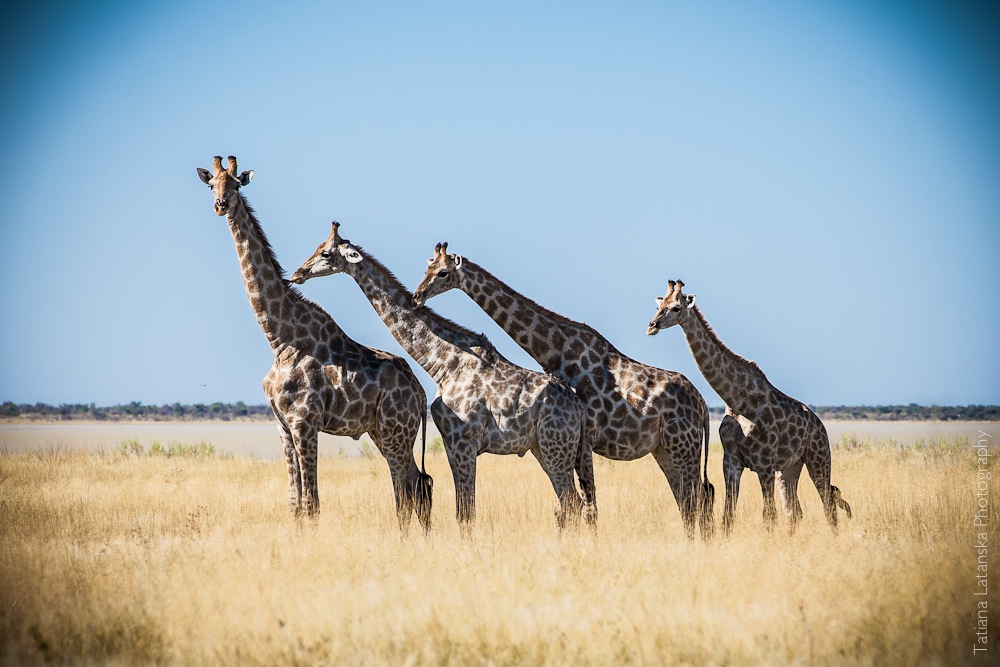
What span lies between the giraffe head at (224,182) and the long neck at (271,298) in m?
0.21

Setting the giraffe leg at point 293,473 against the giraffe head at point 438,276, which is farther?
the giraffe head at point 438,276

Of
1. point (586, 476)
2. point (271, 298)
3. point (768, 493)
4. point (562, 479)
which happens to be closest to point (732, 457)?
point (768, 493)

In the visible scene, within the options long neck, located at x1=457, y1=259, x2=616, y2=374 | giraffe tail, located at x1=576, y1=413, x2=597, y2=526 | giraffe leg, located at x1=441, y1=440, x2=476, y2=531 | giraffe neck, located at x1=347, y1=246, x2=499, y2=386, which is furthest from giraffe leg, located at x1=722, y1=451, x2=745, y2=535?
giraffe neck, located at x1=347, y1=246, x2=499, y2=386

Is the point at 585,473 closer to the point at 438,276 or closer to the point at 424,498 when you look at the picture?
the point at 424,498

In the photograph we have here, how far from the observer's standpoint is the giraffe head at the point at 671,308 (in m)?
13.1

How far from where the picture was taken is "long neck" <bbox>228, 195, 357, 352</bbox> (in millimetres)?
13000

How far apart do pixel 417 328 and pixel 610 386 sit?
104 inches

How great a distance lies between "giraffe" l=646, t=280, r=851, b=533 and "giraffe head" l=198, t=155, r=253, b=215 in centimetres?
567

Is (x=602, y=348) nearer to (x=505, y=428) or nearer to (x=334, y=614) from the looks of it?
(x=505, y=428)

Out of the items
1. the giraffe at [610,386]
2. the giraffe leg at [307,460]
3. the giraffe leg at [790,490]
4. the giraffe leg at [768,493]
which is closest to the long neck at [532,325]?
the giraffe at [610,386]

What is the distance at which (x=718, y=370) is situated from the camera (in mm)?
13367

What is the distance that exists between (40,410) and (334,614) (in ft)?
264

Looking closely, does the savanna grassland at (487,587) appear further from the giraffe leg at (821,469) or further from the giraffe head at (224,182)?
the giraffe head at (224,182)

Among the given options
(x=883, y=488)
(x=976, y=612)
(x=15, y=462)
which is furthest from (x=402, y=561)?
(x=15, y=462)
